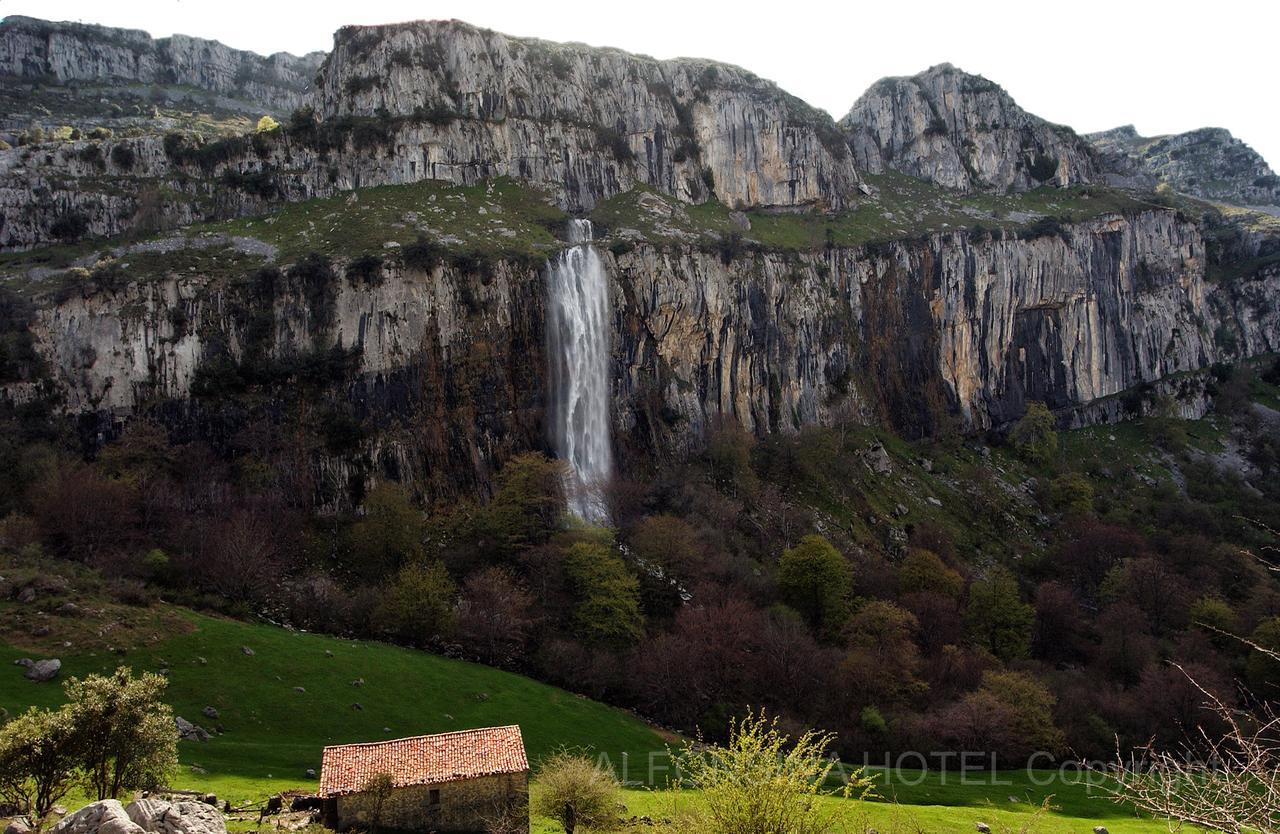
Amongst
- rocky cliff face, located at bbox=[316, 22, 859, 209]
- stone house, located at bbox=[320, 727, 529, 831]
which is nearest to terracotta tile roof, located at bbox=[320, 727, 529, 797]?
stone house, located at bbox=[320, 727, 529, 831]

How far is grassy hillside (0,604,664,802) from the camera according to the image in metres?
28.9

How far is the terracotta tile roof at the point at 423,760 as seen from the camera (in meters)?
24.4

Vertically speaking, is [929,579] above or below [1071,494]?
below

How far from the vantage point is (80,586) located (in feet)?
124

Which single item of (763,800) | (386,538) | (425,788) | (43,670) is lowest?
(425,788)

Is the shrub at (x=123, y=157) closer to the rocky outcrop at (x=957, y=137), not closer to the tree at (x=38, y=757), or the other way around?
the tree at (x=38, y=757)

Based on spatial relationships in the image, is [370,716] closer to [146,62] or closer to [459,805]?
[459,805]

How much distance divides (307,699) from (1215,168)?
215m

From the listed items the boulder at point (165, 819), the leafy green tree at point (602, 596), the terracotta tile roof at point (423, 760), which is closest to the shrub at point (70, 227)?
the leafy green tree at point (602, 596)

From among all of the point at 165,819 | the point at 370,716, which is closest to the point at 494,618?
the point at 370,716

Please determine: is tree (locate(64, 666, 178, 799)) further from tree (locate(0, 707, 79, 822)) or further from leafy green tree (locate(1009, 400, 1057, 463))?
leafy green tree (locate(1009, 400, 1057, 463))

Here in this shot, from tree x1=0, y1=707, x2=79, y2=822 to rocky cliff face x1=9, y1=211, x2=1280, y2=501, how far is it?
43517 millimetres

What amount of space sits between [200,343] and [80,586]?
28.3m

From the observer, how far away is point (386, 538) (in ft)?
176
